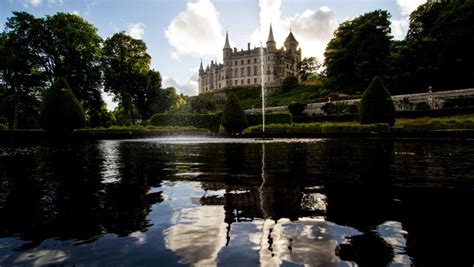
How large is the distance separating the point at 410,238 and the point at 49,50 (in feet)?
132

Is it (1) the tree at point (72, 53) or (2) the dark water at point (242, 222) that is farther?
(1) the tree at point (72, 53)

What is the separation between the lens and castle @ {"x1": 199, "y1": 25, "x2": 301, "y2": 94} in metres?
108

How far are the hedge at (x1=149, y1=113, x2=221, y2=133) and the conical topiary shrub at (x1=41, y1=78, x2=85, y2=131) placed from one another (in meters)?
15.4

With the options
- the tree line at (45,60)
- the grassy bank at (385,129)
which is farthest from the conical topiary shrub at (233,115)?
the tree line at (45,60)

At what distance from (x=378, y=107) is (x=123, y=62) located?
34035 millimetres

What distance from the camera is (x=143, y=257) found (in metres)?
1.96

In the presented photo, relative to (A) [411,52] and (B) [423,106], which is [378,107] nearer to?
(B) [423,106]

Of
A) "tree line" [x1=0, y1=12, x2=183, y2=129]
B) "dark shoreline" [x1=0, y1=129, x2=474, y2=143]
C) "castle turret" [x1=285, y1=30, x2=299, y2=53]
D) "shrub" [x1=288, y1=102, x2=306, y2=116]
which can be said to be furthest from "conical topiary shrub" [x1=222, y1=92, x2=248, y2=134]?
"castle turret" [x1=285, y1=30, x2=299, y2=53]

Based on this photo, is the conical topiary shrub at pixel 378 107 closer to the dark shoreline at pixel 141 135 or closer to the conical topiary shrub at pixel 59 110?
the dark shoreline at pixel 141 135

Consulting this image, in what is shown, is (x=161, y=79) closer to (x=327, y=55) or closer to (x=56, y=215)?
(x=327, y=55)

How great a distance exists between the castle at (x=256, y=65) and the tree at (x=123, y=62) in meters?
60.9

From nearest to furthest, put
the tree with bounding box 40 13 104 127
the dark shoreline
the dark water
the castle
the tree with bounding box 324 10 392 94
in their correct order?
the dark water
the dark shoreline
the tree with bounding box 40 13 104 127
the tree with bounding box 324 10 392 94
the castle

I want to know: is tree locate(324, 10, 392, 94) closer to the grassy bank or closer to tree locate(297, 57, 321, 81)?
the grassy bank

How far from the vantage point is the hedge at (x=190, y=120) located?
40.7 m
